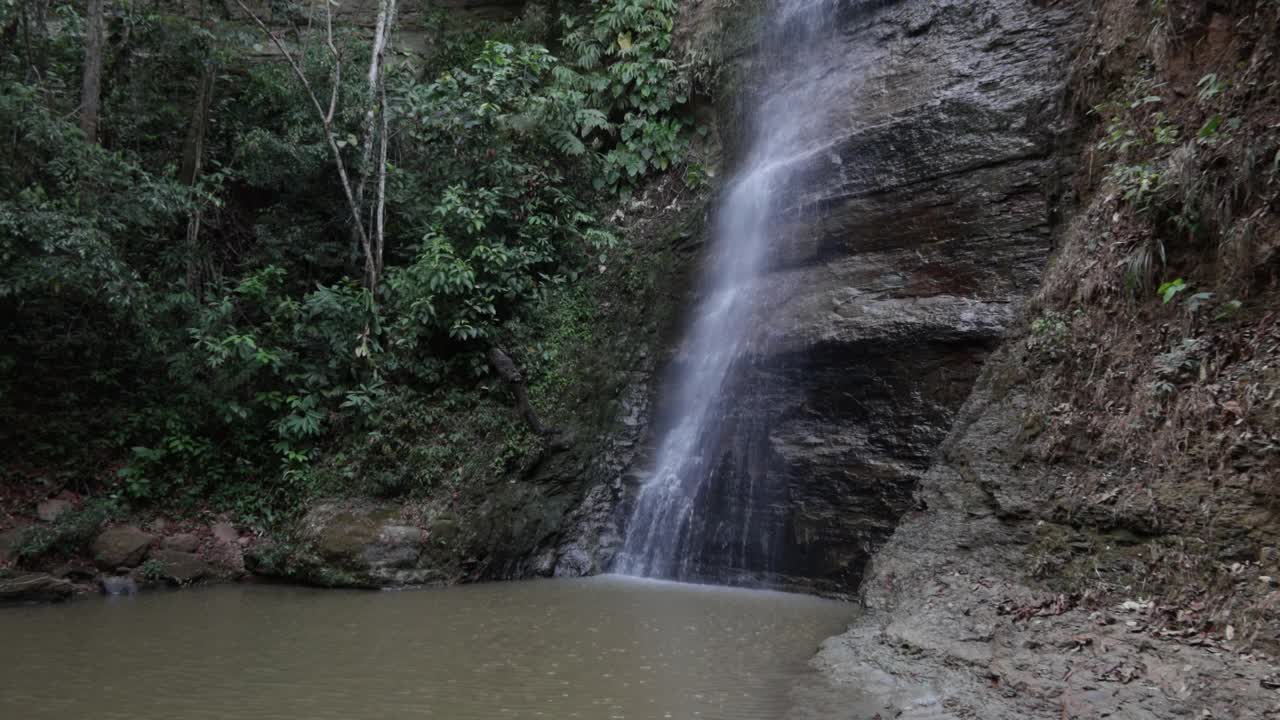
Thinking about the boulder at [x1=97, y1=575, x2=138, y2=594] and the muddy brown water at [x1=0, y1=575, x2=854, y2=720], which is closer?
the muddy brown water at [x1=0, y1=575, x2=854, y2=720]

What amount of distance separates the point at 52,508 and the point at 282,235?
5.58 meters

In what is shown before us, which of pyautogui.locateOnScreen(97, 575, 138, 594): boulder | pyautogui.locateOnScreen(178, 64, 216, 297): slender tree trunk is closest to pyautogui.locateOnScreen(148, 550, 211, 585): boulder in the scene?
pyautogui.locateOnScreen(97, 575, 138, 594): boulder

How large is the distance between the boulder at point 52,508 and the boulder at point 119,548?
103 centimetres

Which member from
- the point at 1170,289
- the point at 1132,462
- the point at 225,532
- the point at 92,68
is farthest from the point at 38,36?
the point at 1132,462

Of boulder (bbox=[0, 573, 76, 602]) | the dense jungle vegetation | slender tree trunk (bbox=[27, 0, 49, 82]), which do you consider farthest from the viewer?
slender tree trunk (bbox=[27, 0, 49, 82])

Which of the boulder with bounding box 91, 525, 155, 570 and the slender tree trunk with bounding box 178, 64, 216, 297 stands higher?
the slender tree trunk with bounding box 178, 64, 216, 297

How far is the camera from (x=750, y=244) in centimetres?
1159

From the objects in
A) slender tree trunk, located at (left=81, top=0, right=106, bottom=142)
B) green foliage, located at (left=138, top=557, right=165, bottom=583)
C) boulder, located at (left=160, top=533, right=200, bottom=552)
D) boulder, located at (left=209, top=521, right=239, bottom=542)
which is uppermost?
slender tree trunk, located at (left=81, top=0, right=106, bottom=142)

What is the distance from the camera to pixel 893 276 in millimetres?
9203

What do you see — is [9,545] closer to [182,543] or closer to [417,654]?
[182,543]

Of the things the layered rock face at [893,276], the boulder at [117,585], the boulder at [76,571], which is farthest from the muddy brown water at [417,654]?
the layered rock face at [893,276]

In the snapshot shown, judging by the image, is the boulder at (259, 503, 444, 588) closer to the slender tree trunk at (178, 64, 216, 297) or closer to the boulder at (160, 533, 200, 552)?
the boulder at (160, 533, 200, 552)

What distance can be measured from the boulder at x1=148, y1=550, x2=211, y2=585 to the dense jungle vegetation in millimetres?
1306

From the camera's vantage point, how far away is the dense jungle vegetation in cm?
1063
